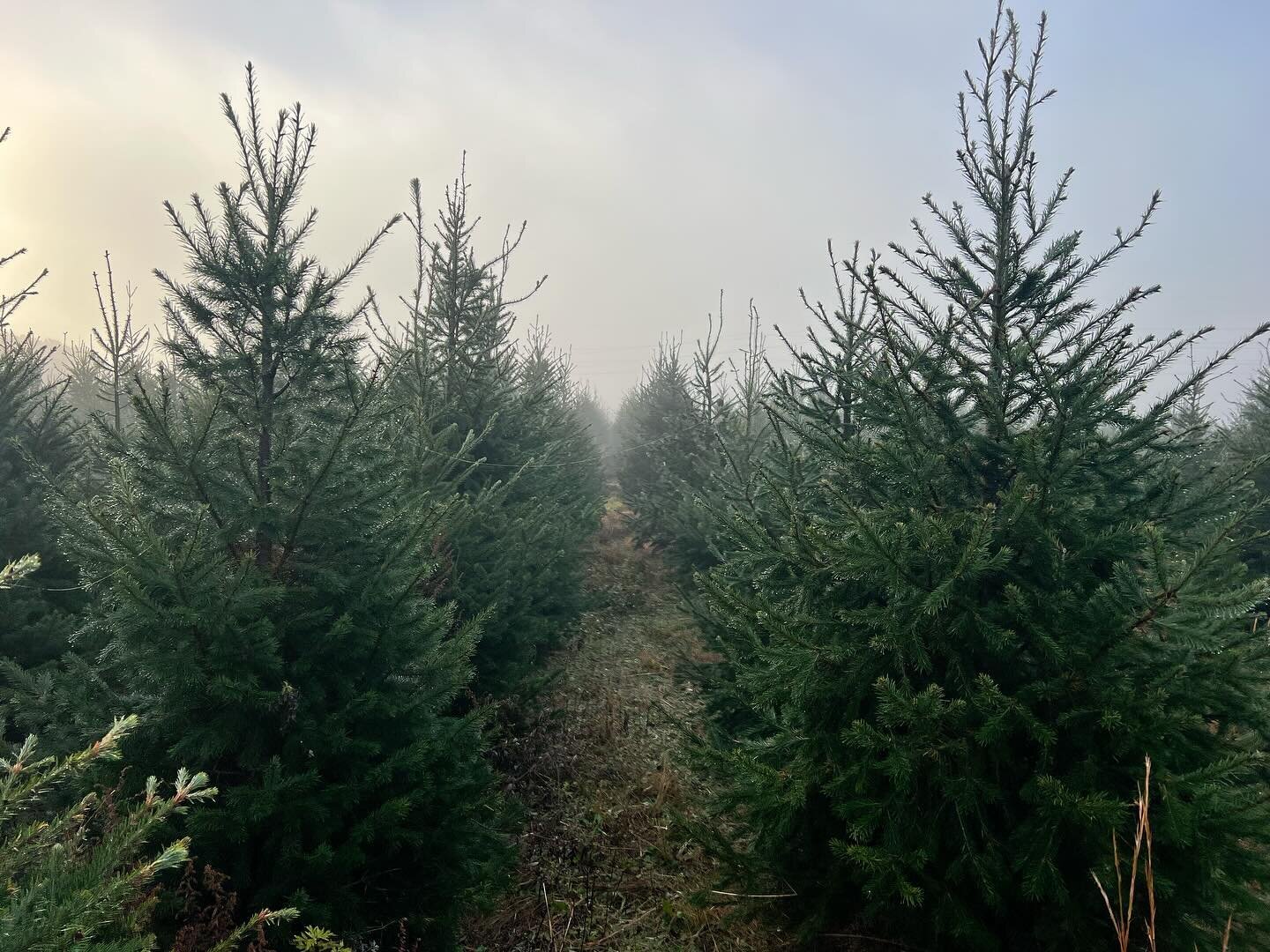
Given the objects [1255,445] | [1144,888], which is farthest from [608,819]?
[1255,445]

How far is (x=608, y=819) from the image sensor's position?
520 cm

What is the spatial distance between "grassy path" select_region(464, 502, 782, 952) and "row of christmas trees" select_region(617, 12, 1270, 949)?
1019mm

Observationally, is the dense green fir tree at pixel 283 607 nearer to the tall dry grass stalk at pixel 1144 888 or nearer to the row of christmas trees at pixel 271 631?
the row of christmas trees at pixel 271 631

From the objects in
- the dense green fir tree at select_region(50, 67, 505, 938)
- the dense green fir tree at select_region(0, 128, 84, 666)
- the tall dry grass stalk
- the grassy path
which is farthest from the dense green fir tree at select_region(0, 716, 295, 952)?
the dense green fir tree at select_region(0, 128, 84, 666)

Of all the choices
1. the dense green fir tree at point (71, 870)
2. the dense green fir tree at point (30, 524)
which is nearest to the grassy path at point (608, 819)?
the dense green fir tree at point (71, 870)

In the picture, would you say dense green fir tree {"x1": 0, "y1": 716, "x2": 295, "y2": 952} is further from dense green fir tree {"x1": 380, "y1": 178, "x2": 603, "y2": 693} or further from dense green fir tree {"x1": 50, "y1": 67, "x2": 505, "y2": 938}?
dense green fir tree {"x1": 380, "y1": 178, "x2": 603, "y2": 693}

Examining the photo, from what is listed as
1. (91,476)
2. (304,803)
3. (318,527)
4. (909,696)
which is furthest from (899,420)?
(91,476)

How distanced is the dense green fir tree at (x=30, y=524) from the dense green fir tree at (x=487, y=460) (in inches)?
110

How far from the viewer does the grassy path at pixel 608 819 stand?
13.4 ft

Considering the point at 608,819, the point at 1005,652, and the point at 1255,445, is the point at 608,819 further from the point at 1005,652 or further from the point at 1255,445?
the point at 1255,445

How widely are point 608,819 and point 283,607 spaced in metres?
3.11

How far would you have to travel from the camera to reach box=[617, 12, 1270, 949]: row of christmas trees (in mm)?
2717

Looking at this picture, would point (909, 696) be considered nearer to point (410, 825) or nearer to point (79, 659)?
point (410, 825)

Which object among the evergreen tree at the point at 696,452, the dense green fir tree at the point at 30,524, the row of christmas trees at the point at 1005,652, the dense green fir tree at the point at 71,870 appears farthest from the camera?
the evergreen tree at the point at 696,452
